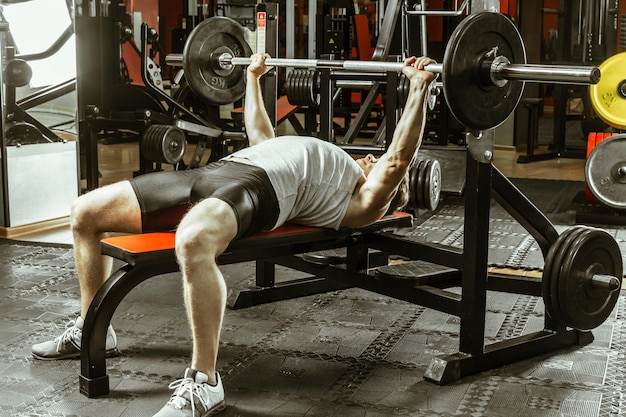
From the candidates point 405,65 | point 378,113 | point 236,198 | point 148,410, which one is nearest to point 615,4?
point 378,113

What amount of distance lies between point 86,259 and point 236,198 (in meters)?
0.57

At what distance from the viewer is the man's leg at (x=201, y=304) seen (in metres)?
2.12

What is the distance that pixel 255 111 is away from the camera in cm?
297

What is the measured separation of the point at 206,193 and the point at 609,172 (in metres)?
2.99

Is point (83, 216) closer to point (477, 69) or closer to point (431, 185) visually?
point (477, 69)

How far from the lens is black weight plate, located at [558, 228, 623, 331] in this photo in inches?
94.3

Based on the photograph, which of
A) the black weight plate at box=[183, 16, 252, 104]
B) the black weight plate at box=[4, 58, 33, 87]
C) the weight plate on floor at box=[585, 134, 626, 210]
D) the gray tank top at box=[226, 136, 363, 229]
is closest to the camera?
the gray tank top at box=[226, 136, 363, 229]

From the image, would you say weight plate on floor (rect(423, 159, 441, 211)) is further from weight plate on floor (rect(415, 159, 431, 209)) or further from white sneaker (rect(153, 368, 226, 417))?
white sneaker (rect(153, 368, 226, 417))

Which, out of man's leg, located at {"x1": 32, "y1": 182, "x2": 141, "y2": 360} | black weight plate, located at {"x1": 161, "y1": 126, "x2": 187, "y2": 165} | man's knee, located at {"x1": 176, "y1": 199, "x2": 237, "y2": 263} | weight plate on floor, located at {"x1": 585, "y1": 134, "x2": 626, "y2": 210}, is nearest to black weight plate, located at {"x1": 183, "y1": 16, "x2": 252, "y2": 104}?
man's leg, located at {"x1": 32, "y1": 182, "x2": 141, "y2": 360}

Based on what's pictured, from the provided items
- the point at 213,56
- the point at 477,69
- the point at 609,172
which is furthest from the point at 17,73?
the point at 609,172

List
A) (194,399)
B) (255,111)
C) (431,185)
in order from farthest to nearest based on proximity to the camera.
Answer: (431,185) → (255,111) → (194,399)

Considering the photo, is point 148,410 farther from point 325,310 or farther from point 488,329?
point 488,329

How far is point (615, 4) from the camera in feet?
19.2

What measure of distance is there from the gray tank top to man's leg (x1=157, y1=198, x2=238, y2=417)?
0.33 m
